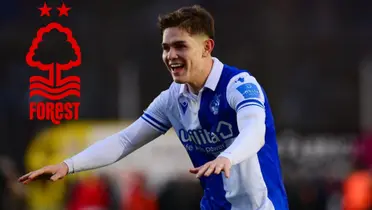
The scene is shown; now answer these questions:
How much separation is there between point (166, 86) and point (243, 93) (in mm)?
12699

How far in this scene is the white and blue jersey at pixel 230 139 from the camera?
6.65m

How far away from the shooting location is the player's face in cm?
664

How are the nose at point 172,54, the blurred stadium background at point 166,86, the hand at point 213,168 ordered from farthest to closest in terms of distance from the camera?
1. the blurred stadium background at point 166,86
2. the nose at point 172,54
3. the hand at point 213,168

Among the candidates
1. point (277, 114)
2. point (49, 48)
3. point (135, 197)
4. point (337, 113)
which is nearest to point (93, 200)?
point (135, 197)

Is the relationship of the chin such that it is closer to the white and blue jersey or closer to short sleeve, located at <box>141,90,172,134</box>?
the white and blue jersey

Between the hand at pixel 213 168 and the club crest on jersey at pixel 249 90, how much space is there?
26.1 inches

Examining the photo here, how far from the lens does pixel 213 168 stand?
5.83 m

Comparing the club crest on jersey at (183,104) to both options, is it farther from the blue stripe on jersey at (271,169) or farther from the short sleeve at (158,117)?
the blue stripe on jersey at (271,169)

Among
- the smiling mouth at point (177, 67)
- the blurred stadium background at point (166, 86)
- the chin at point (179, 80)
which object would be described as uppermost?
the smiling mouth at point (177, 67)

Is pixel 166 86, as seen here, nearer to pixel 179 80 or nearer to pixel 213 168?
pixel 179 80

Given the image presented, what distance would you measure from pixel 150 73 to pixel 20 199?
4.29 meters

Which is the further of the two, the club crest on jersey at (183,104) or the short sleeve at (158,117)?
the short sleeve at (158,117)

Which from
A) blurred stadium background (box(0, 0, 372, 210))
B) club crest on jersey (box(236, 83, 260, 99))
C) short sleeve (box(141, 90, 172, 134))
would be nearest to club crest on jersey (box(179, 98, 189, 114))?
short sleeve (box(141, 90, 172, 134))

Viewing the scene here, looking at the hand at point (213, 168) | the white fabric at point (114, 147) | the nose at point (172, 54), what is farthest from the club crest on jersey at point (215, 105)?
the hand at point (213, 168)
